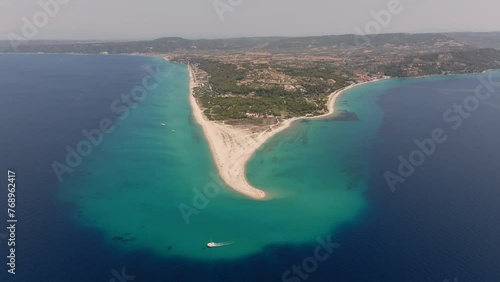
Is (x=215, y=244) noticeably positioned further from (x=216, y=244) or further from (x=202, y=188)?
(x=202, y=188)

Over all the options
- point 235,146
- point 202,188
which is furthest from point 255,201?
point 235,146

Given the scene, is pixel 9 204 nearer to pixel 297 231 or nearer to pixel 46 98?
pixel 297 231

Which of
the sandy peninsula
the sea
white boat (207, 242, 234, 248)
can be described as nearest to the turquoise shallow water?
the sea

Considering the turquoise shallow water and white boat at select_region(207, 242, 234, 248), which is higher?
the turquoise shallow water

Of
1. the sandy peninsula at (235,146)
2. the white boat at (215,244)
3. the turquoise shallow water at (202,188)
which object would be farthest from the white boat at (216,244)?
the sandy peninsula at (235,146)

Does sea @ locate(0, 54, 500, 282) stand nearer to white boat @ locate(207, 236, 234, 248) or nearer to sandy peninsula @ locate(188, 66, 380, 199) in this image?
white boat @ locate(207, 236, 234, 248)

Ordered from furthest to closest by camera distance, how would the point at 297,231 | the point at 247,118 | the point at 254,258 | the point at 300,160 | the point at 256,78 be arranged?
the point at 256,78, the point at 247,118, the point at 300,160, the point at 297,231, the point at 254,258

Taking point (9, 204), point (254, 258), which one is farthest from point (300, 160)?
point (9, 204)
